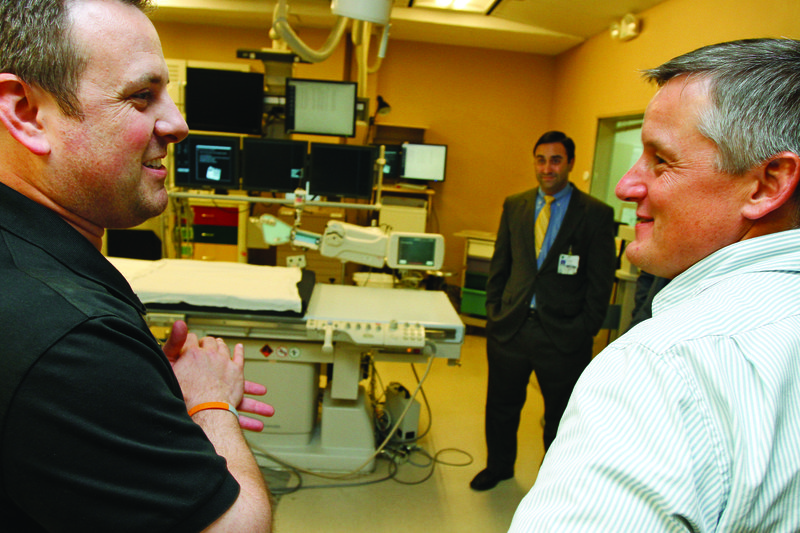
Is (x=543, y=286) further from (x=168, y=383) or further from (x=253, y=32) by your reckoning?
(x=253, y=32)

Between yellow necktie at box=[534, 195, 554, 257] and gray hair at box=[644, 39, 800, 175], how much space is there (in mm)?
1910

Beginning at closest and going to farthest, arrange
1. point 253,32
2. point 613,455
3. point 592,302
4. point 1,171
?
1. point 613,455
2. point 1,171
3. point 592,302
4. point 253,32

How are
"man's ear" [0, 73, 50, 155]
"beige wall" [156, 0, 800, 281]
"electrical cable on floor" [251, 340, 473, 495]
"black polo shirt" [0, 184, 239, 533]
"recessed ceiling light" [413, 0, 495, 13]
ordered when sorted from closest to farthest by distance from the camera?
"black polo shirt" [0, 184, 239, 533], "man's ear" [0, 73, 50, 155], "electrical cable on floor" [251, 340, 473, 495], "recessed ceiling light" [413, 0, 495, 13], "beige wall" [156, 0, 800, 281]

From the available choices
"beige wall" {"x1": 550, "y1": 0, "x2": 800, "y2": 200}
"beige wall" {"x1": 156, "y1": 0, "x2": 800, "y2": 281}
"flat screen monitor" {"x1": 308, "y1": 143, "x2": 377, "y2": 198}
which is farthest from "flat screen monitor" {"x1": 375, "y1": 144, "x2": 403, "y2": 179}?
"flat screen monitor" {"x1": 308, "y1": 143, "x2": 377, "y2": 198}

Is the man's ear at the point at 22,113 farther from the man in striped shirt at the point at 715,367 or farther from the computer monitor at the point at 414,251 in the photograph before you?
the computer monitor at the point at 414,251

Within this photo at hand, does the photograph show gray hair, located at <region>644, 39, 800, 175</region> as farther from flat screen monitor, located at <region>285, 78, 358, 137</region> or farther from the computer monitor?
flat screen monitor, located at <region>285, 78, 358, 137</region>

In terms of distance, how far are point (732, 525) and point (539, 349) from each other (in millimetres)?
2069

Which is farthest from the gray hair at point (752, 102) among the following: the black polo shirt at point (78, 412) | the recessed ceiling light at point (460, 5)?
the recessed ceiling light at point (460, 5)

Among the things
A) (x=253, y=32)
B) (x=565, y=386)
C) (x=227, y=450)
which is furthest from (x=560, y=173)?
(x=253, y=32)

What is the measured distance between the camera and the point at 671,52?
3.43m

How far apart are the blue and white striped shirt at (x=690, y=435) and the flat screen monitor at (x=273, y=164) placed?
2.69m

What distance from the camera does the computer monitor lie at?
258 centimetres

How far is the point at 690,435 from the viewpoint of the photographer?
0.47 meters

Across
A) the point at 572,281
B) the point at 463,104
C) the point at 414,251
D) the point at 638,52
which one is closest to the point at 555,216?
the point at 572,281
